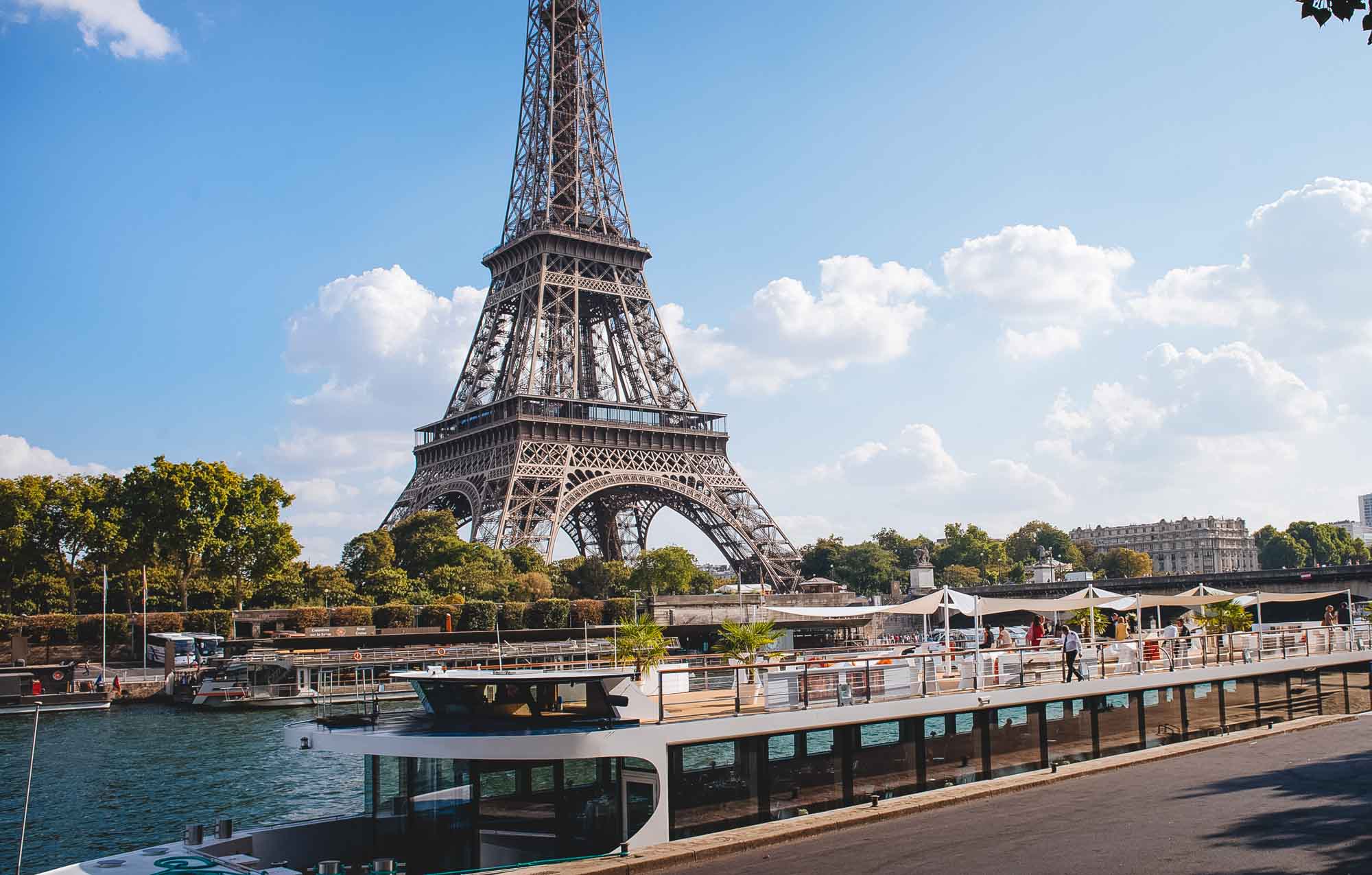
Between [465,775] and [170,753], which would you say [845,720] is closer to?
[465,775]

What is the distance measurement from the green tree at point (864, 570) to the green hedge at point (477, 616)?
195 feet

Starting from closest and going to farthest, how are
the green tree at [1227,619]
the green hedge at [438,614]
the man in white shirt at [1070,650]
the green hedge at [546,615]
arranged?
the man in white shirt at [1070,650] < the green tree at [1227,619] < the green hedge at [438,614] < the green hedge at [546,615]

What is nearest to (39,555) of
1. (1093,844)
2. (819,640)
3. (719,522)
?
(719,522)

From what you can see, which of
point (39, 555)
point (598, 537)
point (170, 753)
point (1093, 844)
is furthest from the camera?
point (598, 537)

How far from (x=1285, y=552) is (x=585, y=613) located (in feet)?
460

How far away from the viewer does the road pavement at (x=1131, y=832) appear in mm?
13273

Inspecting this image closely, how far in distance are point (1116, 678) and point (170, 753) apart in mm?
29713

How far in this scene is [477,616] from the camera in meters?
70.6

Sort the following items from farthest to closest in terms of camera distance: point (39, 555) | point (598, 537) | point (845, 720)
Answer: point (598, 537) < point (39, 555) < point (845, 720)

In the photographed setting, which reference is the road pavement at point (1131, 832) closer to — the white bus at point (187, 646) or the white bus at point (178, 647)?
the white bus at point (187, 646)

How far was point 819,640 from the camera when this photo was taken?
274 ft

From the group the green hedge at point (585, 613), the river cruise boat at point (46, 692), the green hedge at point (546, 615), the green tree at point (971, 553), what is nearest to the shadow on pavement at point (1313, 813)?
the river cruise boat at point (46, 692)

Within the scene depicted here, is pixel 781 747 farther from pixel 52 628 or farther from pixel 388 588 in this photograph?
pixel 388 588

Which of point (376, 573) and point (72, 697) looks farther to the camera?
point (376, 573)
